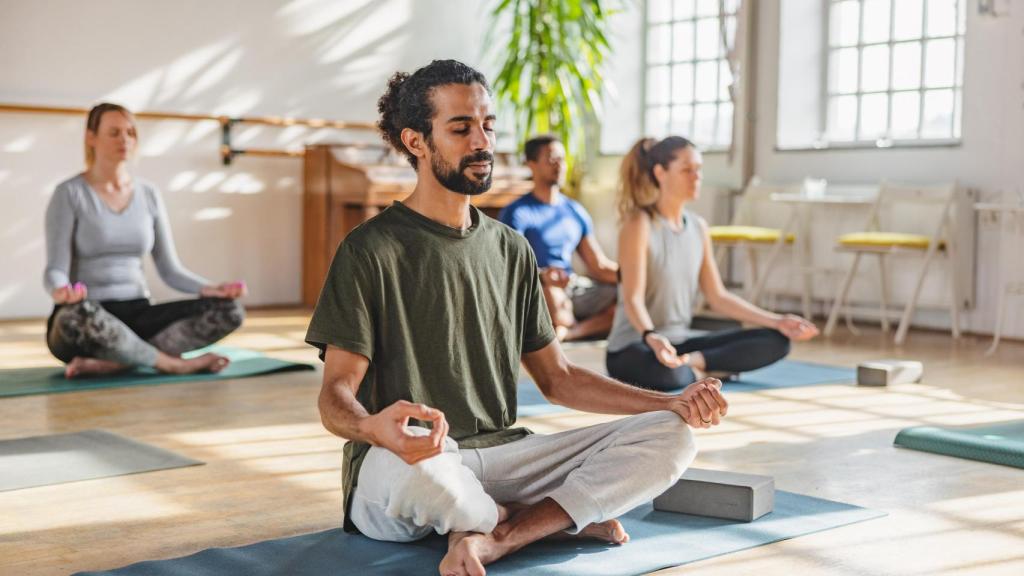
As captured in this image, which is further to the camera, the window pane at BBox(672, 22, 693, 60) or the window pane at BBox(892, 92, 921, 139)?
the window pane at BBox(672, 22, 693, 60)

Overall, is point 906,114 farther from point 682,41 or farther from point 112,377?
point 112,377

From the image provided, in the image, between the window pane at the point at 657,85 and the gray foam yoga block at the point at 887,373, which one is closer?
the gray foam yoga block at the point at 887,373

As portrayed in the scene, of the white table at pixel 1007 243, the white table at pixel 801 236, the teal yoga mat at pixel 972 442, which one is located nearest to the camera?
the teal yoga mat at pixel 972 442

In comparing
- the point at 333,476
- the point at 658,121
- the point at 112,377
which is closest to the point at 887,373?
the point at 333,476

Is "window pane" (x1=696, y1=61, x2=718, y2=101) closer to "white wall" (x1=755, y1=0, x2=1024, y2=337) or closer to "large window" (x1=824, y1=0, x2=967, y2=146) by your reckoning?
"large window" (x1=824, y1=0, x2=967, y2=146)

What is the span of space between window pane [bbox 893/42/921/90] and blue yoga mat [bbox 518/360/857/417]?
241cm

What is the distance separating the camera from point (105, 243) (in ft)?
16.0

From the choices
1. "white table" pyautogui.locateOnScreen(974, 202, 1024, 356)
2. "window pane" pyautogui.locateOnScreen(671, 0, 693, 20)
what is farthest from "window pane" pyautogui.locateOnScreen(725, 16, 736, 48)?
"white table" pyautogui.locateOnScreen(974, 202, 1024, 356)

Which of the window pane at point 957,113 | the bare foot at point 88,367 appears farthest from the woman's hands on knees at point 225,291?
the window pane at point 957,113

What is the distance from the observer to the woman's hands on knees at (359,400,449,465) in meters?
1.99

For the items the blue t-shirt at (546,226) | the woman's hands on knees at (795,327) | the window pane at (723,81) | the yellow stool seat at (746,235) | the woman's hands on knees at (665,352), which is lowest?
the woman's hands on knees at (795,327)

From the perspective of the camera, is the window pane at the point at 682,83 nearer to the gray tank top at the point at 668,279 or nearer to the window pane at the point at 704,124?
the window pane at the point at 704,124

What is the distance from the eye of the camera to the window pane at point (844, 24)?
25.1ft

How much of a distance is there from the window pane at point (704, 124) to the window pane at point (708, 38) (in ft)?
1.11
